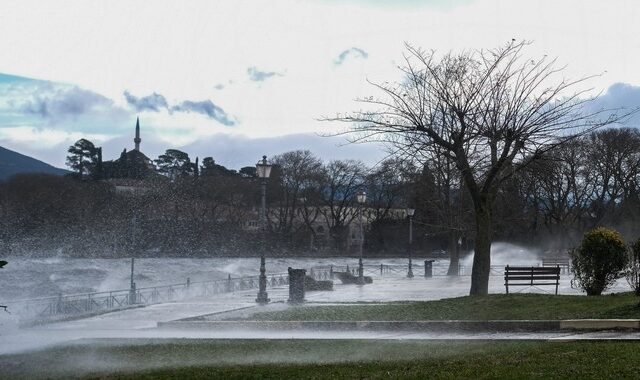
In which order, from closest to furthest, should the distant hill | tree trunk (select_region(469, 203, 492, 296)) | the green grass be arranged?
1. the green grass
2. tree trunk (select_region(469, 203, 492, 296))
3. the distant hill

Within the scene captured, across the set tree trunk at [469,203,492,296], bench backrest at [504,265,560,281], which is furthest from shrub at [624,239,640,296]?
bench backrest at [504,265,560,281]

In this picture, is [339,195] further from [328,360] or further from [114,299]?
[328,360]

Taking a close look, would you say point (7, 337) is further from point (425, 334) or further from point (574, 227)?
point (574, 227)

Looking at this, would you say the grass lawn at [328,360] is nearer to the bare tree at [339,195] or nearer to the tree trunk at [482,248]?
the tree trunk at [482,248]

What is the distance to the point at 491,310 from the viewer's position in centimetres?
1698

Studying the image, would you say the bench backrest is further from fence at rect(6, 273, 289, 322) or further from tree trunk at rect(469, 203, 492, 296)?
fence at rect(6, 273, 289, 322)

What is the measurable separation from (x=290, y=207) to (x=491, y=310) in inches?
4061

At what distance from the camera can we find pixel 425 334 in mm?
15523

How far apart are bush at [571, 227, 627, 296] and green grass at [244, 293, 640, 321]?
3525 mm

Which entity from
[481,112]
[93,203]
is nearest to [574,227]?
[93,203]

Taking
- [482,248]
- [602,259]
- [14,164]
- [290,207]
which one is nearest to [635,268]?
[602,259]

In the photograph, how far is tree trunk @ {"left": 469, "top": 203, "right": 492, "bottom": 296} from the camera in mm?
22031

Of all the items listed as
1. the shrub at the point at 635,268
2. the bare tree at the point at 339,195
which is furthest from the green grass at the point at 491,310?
the bare tree at the point at 339,195

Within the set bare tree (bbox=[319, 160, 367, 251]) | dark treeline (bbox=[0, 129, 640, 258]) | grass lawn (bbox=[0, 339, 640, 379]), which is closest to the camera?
grass lawn (bbox=[0, 339, 640, 379])
